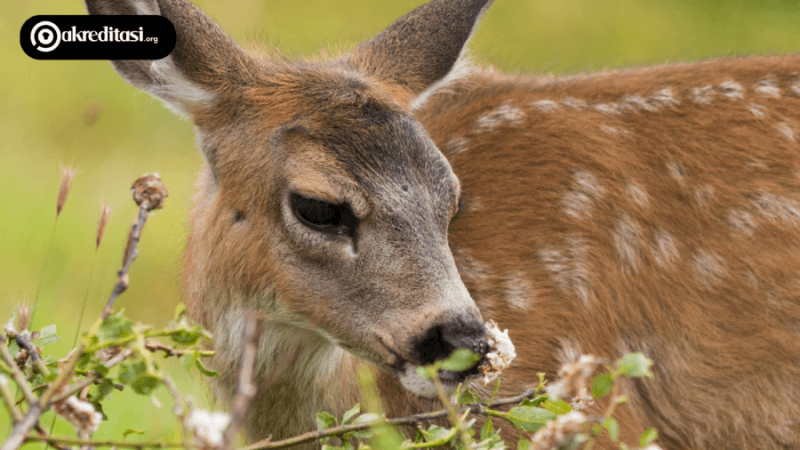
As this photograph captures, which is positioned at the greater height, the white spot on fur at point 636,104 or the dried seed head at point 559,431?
the white spot on fur at point 636,104

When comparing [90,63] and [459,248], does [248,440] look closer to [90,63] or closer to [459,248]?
[459,248]

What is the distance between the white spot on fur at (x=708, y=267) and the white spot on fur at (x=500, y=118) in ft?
3.46

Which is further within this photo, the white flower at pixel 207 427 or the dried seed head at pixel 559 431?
the dried seed head at pixel 559 431

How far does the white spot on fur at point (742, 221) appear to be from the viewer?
4.08 meters

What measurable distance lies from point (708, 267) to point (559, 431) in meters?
2.21

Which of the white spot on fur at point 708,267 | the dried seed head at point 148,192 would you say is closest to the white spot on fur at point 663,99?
the white spot on fur at point 708,267

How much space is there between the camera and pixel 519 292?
393cm

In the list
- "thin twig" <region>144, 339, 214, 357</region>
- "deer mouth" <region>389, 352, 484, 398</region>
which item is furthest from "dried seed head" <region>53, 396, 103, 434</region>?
"deer mouth" <region>389, 352, 484, 398</region>

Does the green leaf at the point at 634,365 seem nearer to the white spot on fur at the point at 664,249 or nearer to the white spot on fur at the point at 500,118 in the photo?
the white spot on fur at the point at 664,249

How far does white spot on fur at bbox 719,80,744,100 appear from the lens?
170 inches

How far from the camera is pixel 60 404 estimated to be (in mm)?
2203

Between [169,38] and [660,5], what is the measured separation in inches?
480

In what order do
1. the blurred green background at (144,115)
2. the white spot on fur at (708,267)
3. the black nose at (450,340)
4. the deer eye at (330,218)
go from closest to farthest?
the black nose at (450,340) < the deer eye at (330,218) < the white spot on fur at (708,267) < the blurred green background at (144,115)

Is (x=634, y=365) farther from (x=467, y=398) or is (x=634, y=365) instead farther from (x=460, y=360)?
(x=467, y=398)
